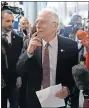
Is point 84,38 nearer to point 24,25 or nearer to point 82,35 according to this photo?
point 82,35

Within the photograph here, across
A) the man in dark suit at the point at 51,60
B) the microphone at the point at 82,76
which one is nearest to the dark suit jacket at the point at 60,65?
the man in dark suit at the point at 51,60

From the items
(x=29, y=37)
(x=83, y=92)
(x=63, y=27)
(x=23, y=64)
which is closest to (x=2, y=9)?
(x=29, y=37)

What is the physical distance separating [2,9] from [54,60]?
0.39m

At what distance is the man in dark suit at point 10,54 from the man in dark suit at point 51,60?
0.16ft

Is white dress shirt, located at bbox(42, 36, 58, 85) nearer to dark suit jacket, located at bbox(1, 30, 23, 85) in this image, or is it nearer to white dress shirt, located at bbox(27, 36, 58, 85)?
white dress shirt, located at bbox(27, 36, 58, 85)

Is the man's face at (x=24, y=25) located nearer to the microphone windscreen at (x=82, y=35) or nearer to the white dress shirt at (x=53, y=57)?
the white dress shirt at (x=53, y=57)

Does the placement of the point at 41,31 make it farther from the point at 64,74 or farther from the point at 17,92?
the point at 17,92

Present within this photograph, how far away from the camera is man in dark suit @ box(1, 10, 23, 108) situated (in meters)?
1.20

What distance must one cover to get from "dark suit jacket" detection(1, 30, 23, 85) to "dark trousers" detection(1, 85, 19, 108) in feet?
0.14

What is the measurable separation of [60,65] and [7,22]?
14.3 inches

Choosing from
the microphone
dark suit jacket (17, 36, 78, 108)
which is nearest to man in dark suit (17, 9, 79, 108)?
dark suit jacket (17, 36, 78, 108)

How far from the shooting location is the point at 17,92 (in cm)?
132

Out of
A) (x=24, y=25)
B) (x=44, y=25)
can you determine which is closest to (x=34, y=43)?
(x=44, y=25)

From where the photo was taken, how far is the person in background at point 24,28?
128 centimetres
